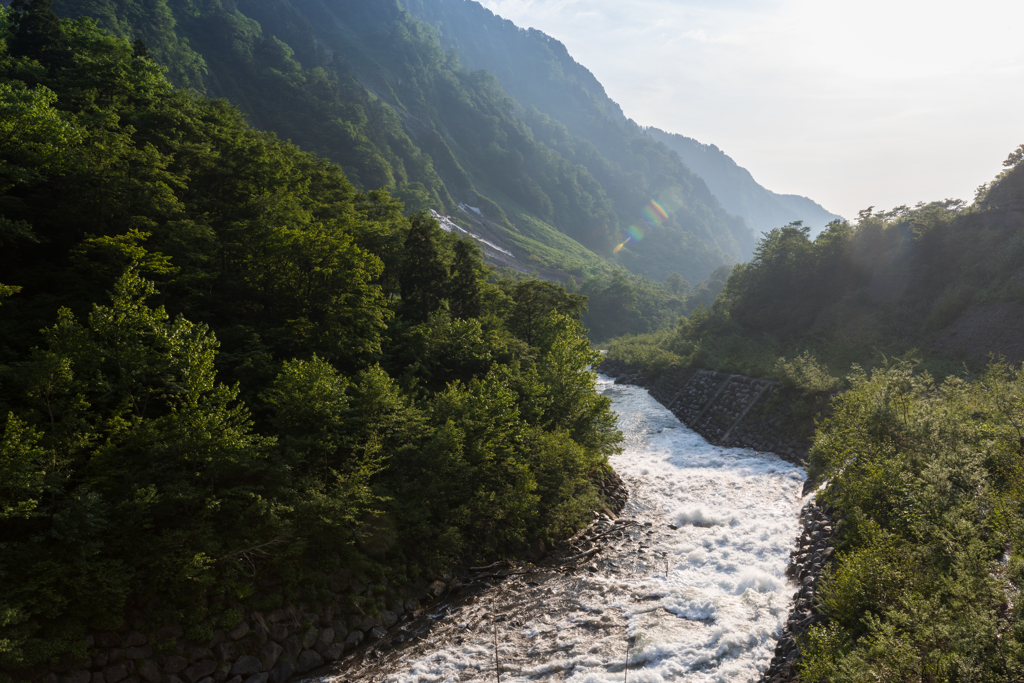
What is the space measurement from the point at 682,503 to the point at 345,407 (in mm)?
18961

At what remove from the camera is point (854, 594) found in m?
13.0

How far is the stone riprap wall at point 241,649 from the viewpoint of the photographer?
12.3m

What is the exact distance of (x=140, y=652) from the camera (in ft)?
41.9

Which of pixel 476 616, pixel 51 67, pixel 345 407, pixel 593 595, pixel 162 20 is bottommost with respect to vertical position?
pixel 476 616

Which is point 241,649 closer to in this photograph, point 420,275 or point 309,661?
Result: point 309,661

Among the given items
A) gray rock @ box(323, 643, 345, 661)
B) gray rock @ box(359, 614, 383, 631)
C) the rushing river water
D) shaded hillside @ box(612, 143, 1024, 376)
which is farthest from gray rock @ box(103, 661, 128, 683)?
shaded hillside @ box(612, 143, 1024, 376)

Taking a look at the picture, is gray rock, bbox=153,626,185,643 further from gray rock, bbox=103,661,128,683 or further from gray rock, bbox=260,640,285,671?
gray rock, bbox=260,640,285,671

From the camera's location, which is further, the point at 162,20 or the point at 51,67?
the point at 162,20

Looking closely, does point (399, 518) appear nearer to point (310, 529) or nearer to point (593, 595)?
point (310, 529)

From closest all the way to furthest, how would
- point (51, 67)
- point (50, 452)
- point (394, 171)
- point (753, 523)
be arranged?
1. point (50, 452)
2. point (753, 523)
3. point (51, 67)
4. point (394, 171)

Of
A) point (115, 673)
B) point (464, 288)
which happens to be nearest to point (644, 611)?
point (115, 673)

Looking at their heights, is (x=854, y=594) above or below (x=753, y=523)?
above

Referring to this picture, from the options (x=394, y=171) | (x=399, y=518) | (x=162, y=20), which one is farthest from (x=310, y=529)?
(x=162, y=20)

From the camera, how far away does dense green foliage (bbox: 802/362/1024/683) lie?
9.80 metres
